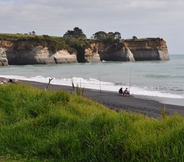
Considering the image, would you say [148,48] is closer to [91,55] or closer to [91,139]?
[91,55]

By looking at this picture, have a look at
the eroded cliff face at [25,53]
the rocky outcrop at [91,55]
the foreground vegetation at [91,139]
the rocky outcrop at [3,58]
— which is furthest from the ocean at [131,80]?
the rocky outcrop at [91,55]

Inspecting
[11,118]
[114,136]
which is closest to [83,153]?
[114,136]

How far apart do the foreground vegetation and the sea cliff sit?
214ft

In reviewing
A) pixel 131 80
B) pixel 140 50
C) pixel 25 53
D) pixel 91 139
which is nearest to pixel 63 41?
pixel 25 53

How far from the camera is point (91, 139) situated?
416 cm

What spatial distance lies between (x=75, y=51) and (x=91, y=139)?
8207 centimetres

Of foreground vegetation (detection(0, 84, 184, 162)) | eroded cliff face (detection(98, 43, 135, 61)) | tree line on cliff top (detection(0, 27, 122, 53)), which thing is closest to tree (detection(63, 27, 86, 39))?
tree line on cliff top (detection(0, 27, 122, 53))

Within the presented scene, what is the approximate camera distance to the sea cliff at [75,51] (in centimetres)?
7350

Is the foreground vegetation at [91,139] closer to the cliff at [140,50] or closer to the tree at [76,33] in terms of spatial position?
the cliff at [140,50]

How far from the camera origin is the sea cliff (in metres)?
73.5

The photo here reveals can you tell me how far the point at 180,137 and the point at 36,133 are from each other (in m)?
2.41

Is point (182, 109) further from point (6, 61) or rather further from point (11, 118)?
point (6, 61)

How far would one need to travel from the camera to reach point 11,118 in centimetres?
597

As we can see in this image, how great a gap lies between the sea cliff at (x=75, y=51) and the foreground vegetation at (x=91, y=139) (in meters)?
65.2
